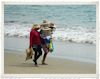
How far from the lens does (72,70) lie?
4.55 meters

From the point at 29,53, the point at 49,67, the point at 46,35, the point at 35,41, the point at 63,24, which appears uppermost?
the point at 63,24

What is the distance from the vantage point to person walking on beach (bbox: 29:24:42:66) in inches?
180

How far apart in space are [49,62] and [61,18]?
753mm

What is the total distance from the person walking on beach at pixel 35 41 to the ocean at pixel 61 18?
0.08m

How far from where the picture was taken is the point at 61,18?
4562 mm

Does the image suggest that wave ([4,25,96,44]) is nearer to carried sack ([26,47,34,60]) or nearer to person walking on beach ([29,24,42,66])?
person walking on beach ([29,24,42,66])

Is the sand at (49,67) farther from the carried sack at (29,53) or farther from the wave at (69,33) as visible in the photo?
the wave at (69,33)

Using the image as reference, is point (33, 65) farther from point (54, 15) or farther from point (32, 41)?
point (54, 15)

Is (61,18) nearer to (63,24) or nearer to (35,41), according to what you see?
(63,24)

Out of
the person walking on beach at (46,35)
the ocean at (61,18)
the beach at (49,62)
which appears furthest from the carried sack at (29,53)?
the ocean at (61,18)

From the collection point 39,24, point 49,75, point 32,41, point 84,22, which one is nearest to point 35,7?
point 39,24

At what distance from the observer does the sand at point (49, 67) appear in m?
4.54

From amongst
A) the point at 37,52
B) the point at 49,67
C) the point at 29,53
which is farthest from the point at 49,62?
the point at 29,53

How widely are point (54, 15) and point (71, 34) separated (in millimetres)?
420
